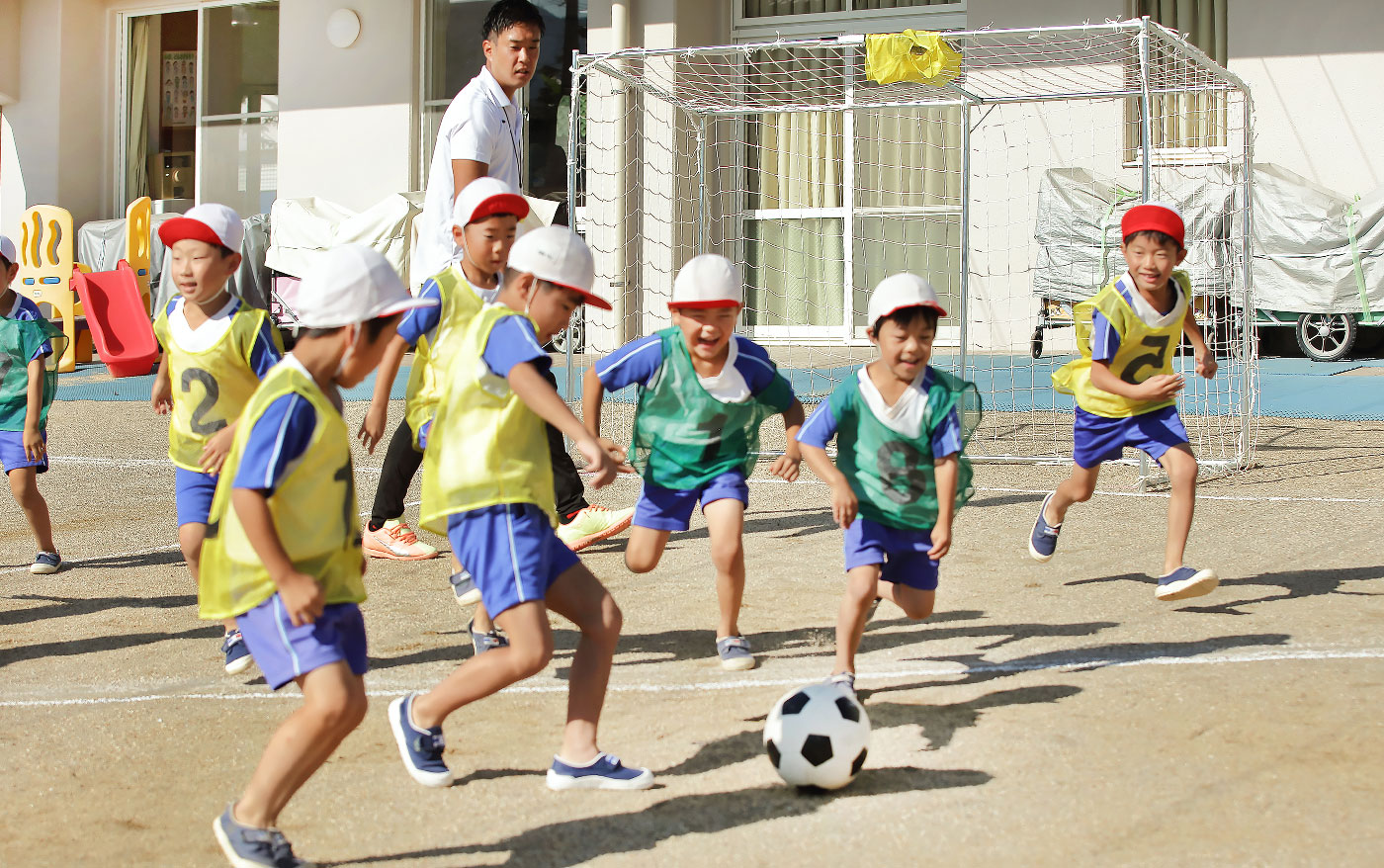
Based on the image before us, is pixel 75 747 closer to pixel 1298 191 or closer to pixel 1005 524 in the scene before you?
pixel 1005 524

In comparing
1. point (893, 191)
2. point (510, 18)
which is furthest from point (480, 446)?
point (893, 191)

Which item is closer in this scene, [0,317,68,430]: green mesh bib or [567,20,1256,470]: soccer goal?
[0,317,68,430]: green mesh bib

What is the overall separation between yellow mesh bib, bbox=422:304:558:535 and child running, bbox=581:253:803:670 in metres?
0.96

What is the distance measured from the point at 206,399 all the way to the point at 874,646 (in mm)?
2327

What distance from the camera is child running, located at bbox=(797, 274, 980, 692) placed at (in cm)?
396

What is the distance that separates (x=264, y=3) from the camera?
18.5 meters

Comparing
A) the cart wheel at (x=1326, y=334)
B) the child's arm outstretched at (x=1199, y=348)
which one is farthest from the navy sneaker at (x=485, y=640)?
the cart wheel at (x=1326, y=334)

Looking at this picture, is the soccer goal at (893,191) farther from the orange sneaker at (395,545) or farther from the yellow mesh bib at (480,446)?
the yellow mesh bib at (480,446)

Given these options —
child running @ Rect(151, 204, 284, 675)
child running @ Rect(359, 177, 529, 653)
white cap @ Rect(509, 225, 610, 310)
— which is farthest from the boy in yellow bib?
child running @ Rect(151, 204, 284, 675)

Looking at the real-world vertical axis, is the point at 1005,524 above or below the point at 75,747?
above

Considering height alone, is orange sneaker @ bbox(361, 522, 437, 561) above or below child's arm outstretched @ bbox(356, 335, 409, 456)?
below

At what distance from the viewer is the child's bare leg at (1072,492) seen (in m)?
5.61

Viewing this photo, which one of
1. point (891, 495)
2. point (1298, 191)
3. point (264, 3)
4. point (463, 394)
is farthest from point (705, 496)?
point (264, 3)

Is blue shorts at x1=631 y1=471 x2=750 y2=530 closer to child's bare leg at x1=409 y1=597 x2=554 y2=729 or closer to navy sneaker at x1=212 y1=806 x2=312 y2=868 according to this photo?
child's bare leg at x1=409 y1=597 x2=554 y2=729
